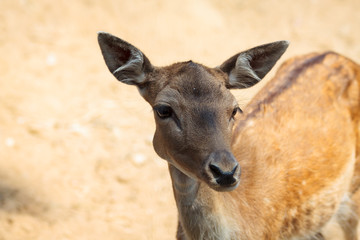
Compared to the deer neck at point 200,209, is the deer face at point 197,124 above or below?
above

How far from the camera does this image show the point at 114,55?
3.98 metres

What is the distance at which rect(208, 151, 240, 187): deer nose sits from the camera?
10.6ft

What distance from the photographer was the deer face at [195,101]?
11.0 ft

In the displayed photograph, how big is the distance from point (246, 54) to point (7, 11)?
6.41 metres

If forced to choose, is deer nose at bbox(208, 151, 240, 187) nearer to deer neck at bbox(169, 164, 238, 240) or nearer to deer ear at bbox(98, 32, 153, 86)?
deer neck at bbox(169, 164, 238, 240)

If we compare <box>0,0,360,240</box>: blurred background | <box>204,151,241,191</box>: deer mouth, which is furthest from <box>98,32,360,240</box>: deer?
<box>0,0,360,240</box>: blurred background

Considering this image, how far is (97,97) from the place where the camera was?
7.57 meters

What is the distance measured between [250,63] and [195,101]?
2.55ft

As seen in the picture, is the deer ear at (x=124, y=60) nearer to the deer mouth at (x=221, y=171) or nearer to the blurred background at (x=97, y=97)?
the blurred background at (x=97, y=97)

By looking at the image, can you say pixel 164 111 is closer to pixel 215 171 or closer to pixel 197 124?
pixel 197 124

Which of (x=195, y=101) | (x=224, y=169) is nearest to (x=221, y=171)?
(x=224, y=169)

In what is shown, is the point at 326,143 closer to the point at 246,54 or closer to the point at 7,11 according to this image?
the point at 246,54

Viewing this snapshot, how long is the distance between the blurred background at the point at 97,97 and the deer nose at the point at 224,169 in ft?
3.50

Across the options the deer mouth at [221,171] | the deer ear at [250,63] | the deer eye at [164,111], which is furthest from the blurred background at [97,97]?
the deer mouth at [221,171]
